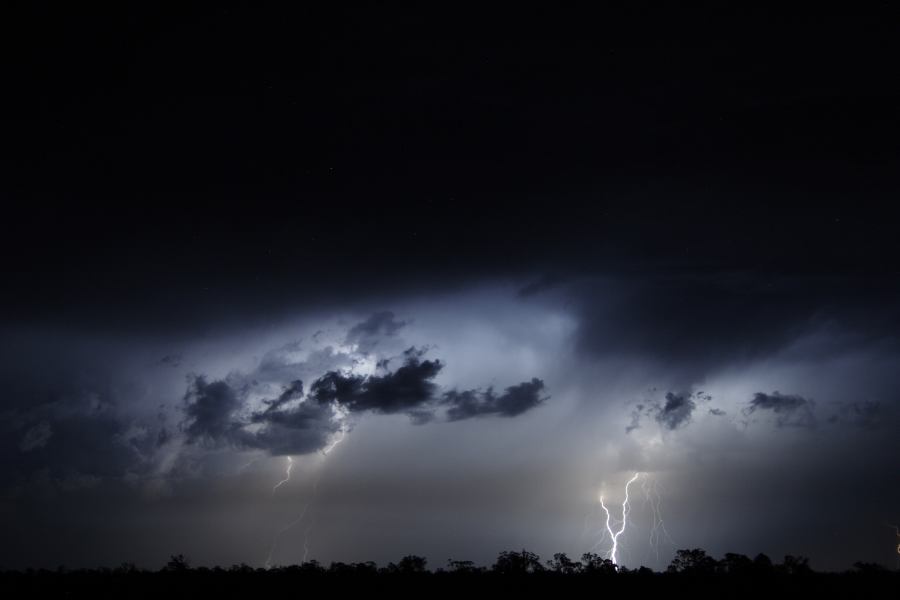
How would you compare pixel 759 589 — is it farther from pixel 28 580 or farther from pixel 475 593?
pixel 28 580

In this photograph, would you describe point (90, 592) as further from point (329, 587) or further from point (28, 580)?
point (329, 587)

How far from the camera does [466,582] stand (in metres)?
126

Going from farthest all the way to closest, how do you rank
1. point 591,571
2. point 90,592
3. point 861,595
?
point 591,571 → point 90,592 → point 861,595

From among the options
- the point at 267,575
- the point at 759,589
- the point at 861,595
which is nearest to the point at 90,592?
the point at 267,575

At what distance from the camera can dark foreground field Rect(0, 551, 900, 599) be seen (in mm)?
105750

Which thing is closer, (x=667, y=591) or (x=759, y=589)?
(x=759, y=589)

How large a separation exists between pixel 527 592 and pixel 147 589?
169 ft

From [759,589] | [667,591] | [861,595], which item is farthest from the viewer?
[667,591]

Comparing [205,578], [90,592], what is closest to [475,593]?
[205,578]

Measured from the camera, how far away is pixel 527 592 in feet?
382

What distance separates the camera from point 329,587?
120m

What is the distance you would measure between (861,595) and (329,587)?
67.7m

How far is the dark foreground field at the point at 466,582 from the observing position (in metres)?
106

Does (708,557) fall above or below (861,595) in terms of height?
above
